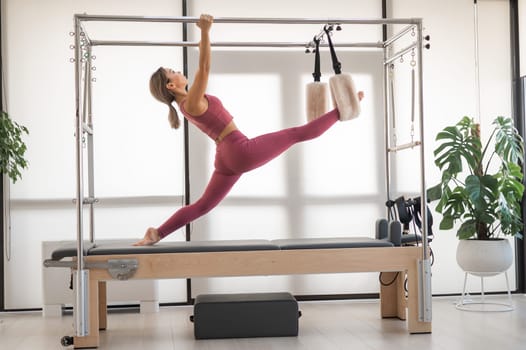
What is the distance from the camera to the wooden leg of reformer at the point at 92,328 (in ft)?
13.0

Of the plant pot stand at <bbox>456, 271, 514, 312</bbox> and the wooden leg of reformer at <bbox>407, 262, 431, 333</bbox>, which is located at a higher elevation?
the wooden leg of reformer at <bbox>407, 262, 431, 333</bbox>

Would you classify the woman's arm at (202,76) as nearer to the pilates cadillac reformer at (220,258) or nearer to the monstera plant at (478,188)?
the pilates cadillac reformer at (220,258)

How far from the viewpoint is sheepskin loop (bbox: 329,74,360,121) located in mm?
3973

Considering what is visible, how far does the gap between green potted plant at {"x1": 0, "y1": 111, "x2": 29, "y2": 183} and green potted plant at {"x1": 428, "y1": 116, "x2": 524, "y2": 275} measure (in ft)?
9.25

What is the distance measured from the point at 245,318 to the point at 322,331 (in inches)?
19.8

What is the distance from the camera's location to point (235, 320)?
4211mm

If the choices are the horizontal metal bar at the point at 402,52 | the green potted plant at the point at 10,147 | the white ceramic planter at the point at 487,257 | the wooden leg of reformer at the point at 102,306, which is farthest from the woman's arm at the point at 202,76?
the white ceramic planter at the point at 487,257

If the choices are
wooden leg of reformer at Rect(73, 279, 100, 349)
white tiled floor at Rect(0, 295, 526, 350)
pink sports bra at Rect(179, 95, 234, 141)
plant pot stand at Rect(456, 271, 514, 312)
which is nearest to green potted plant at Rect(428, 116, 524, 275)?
plant pot stand at Rect(456, 271, 514, 312)

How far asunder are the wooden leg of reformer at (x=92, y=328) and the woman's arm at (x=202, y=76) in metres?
1.06

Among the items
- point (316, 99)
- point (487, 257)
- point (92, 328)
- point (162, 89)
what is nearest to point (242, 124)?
point (316, 99)

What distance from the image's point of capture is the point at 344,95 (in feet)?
13.0

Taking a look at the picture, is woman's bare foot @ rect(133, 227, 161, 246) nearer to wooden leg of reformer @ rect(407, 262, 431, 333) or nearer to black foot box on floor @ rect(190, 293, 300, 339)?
black foot box on floor @ rect(190, 293, 300, 339)

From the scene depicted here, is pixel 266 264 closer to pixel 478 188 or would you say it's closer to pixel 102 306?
pixel 102 306

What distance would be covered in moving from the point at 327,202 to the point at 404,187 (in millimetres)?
622
